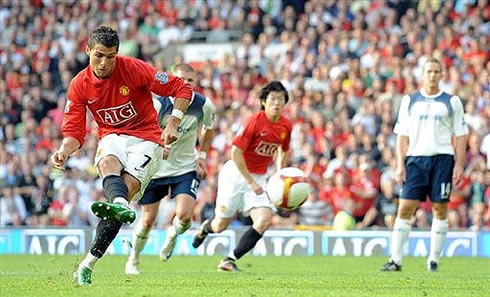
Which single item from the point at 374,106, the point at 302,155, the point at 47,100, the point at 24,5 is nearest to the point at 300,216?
the point at 302,155

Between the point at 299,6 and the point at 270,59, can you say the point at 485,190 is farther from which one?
the point at 299,6

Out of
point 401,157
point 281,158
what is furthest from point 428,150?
point 281,158

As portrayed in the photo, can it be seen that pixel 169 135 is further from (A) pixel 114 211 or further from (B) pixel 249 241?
(B) pixel 249 241

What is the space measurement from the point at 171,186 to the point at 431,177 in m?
3.29

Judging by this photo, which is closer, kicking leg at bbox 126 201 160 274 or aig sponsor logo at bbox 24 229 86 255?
kicking leg at bbox 126 201 160 274

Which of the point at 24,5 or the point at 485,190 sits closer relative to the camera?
the point at 485,190

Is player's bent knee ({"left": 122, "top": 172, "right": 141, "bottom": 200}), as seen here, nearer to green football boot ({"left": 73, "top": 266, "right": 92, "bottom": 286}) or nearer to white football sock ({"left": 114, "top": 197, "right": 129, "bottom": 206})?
white football sock ({"left": 114, "top": 197, "right": 129, "bottom": 206})

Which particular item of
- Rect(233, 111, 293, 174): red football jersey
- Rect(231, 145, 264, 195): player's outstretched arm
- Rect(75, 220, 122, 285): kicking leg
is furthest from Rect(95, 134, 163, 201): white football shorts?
Rect(233, 111, 293, 174): red football jersey

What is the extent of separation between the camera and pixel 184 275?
13266 millimetres

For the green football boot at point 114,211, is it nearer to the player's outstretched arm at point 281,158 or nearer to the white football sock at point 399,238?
the player's outstretched arm at point 281,158

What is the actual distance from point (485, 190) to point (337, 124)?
3.73 m

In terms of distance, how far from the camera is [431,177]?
1488 cm

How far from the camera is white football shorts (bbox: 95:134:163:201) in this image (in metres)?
10.9

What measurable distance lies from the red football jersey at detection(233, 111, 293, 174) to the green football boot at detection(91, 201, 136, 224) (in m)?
5.01
